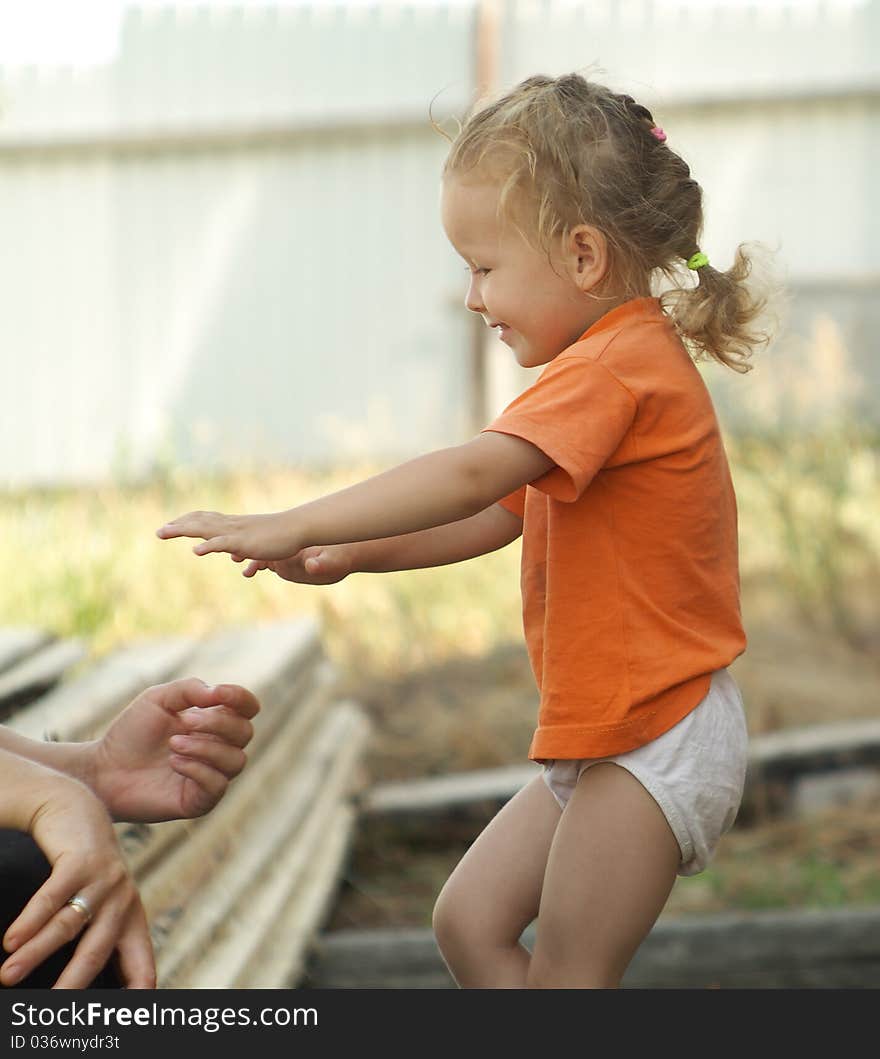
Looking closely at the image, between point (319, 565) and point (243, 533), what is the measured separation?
0.90 feet

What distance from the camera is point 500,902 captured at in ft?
6.11

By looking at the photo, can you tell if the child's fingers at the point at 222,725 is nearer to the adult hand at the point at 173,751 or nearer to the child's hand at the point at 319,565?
the adult hand at the point at 173,751

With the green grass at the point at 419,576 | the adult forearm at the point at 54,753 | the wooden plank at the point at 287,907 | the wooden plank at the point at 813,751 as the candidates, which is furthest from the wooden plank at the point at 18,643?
the wooden plank at the point at 813,751

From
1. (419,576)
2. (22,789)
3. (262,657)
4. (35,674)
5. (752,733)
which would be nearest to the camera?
(22,789)

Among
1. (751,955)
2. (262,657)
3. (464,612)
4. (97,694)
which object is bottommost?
(751,955)

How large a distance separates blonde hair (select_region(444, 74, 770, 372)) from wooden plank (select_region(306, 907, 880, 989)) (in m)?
1.62

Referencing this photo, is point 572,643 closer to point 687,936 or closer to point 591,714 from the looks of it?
point 591,714

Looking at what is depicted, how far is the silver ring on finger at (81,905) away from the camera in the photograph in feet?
4.55

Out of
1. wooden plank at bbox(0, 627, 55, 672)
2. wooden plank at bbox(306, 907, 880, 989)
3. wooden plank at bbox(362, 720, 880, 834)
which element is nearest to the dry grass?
wooden plank at bbox(362, 720, 880, 834)

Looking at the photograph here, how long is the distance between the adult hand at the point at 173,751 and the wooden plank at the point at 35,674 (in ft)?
2.52

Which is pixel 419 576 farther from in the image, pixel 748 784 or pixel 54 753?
pixel 54 753

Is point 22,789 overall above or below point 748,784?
above

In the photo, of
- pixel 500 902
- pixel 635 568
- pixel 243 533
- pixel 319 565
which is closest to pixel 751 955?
pixel 500 902

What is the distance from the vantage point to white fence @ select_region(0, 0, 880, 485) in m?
7.94
